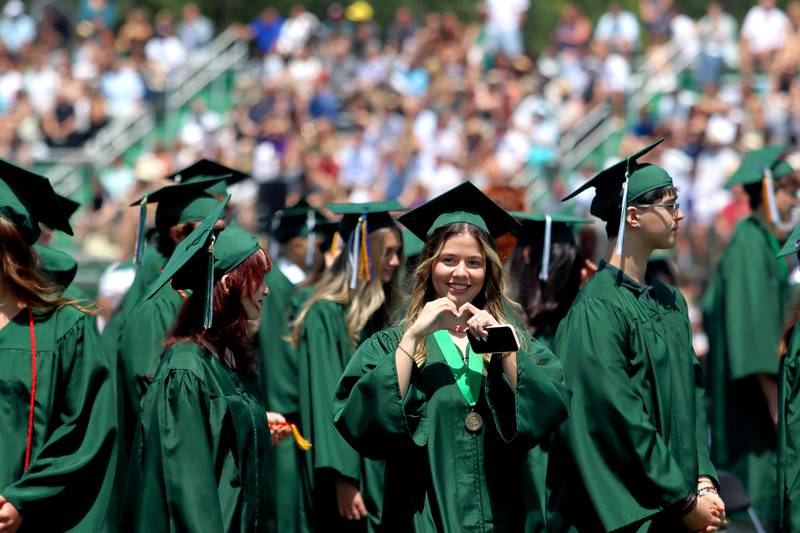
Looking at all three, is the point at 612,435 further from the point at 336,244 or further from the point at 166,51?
the point at 166,51

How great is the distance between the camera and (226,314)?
187 inches

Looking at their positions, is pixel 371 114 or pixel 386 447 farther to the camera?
pixel 371 114

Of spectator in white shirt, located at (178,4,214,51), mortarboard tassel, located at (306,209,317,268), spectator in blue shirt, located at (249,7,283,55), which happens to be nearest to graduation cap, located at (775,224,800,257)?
mortarboard tassel, located at (306,209,317,268)

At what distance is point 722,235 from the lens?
14820 mm

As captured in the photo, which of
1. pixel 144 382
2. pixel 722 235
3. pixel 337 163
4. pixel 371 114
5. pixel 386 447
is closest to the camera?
pixel 386 447

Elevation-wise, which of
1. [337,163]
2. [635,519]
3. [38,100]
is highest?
[38,100]

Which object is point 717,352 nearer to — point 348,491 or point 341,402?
point 348,491

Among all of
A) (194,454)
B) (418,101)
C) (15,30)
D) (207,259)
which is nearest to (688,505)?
(194,454)

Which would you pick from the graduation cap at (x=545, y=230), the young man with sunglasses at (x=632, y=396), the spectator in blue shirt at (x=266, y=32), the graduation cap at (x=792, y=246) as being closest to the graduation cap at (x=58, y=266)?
the young man with sunglasses at (x=632, y=396)

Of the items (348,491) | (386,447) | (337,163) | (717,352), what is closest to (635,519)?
(386,447)

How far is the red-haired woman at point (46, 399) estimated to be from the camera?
15.4 ft

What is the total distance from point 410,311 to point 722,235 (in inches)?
419

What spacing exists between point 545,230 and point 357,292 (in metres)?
1.03

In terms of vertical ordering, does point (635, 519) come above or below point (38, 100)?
below
